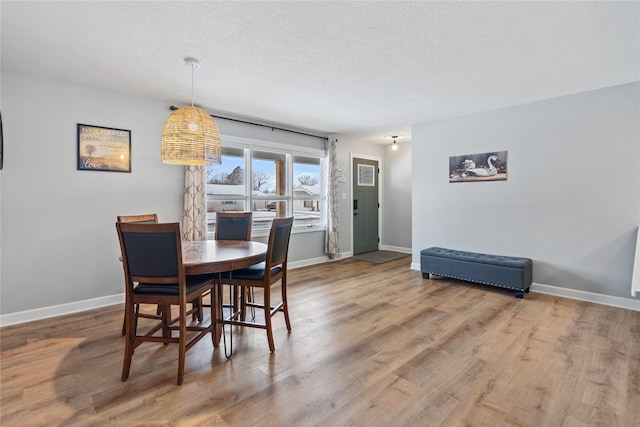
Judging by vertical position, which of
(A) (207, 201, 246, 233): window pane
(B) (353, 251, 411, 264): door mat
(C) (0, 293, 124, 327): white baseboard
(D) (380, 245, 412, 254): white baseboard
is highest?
(A) (207, 201, 246, 233): window pane

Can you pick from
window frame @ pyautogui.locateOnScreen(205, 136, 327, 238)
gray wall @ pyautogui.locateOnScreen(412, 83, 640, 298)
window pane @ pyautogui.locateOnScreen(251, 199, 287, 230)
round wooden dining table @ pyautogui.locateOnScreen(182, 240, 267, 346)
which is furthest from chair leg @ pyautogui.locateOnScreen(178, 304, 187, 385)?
gray wall @ pyautogui.locateOnScreen(412, 83, 640, 298)

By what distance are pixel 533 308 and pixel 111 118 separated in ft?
16.7

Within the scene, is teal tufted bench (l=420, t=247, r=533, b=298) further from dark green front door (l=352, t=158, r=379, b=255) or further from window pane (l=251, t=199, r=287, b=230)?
window pane (l=251, t=199, r=287, b=230)

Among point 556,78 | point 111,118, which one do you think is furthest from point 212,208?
point 556,78

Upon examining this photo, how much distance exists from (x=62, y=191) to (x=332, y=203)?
3.79 meters

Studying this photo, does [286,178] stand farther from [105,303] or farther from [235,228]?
[105,303]

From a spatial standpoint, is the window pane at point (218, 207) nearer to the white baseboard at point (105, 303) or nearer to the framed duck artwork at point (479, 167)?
the white baseboard at point (105, 303)

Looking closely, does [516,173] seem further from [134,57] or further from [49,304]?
[49,304]

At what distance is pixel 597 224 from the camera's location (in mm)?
3432

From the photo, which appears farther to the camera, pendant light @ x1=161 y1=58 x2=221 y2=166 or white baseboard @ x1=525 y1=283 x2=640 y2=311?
white baseboard @ x1=525 y1=283 x2=640 y2=311

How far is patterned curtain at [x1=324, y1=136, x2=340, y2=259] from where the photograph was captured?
5.58 m

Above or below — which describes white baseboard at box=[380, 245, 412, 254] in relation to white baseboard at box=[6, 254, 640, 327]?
above

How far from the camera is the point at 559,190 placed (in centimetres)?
367

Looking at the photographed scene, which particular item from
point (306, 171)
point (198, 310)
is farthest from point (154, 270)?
point (306, 171)
